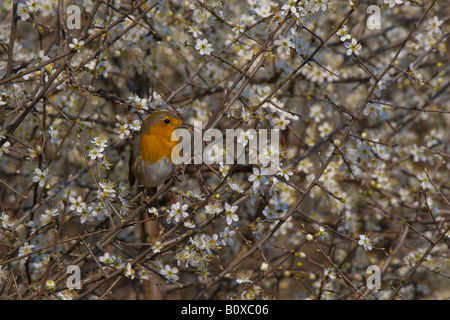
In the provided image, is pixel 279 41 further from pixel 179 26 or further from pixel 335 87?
pixel 335 87

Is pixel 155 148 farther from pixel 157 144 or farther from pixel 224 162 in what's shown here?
pixel 224 162

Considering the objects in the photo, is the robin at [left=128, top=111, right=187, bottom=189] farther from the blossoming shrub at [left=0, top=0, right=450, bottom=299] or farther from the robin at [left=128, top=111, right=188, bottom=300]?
the blossoming shrub at [left=0, top=0, right=450, bottom=299]

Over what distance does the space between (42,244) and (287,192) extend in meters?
2.25

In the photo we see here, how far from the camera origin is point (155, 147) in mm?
4242

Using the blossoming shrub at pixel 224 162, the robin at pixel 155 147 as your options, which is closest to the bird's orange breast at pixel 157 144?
the robin at pixel 155 147

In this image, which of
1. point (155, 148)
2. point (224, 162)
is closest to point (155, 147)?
point (155, 148)

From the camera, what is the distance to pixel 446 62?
18.2 feet

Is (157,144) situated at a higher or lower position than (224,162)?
higher

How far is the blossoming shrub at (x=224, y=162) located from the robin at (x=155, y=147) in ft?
0.40

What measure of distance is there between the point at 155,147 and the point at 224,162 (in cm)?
55

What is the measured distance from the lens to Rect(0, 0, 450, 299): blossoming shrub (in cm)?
360

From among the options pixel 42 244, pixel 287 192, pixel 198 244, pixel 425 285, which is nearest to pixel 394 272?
pixel 425 285

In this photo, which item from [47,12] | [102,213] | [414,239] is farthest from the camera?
[414,239]

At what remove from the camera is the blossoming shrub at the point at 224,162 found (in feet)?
11.8
